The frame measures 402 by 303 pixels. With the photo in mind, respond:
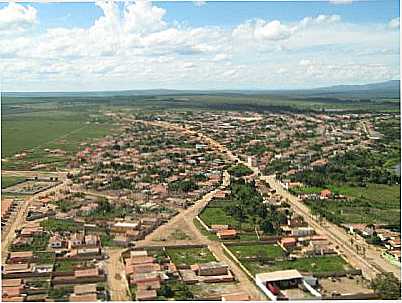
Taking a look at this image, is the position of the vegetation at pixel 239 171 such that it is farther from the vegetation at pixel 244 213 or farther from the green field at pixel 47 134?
the green field at pixel 47 134

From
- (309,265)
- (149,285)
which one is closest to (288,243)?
(309,265)

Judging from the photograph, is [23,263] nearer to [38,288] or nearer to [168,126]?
[38,288]

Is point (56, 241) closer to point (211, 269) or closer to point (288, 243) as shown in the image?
point (211, 269)

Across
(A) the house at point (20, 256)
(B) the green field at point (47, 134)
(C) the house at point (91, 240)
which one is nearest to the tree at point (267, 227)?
(C) the house at point (91, 240)

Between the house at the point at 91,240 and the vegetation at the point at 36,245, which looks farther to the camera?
the house at the point at 91,240

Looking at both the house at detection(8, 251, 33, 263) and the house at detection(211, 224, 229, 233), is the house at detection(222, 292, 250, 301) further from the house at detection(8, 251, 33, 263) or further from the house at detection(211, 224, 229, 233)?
the house at detection(8, 251, 33, 263)

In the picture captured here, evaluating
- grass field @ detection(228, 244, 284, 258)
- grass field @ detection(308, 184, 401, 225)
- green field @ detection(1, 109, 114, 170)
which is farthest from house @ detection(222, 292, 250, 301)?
green field @ detection(1, 109, 114, 170)

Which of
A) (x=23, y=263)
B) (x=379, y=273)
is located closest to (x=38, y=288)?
(x=23, y=263)
